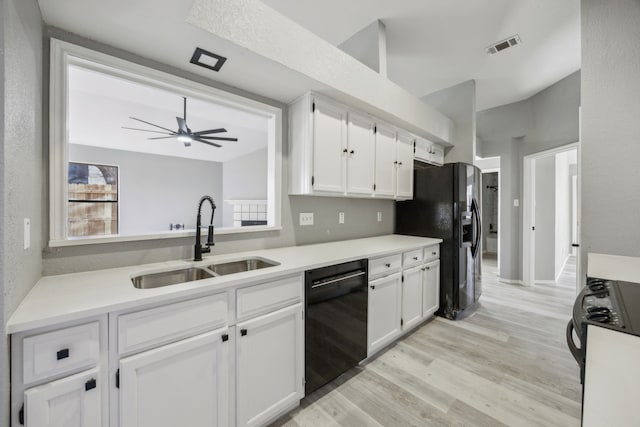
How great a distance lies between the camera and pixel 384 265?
6.79 feet

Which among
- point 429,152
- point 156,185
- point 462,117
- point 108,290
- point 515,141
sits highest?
point 462,117

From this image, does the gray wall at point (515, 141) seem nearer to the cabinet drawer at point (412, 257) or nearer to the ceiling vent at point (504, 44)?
the ceiling vent at point (504, 44)

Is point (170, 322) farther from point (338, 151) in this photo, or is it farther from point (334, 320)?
point (338, 151)

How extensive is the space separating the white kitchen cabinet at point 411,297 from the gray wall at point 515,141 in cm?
277

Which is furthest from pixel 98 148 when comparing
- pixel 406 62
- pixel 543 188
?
pixel 543 188

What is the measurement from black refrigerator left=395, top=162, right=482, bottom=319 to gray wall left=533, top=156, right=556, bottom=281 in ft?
6.37

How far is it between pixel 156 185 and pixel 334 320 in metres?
6.41

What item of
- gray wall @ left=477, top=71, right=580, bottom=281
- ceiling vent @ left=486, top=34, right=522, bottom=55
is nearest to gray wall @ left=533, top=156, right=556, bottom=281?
gray wall @ left=477, top=71, right=580, bottom=281

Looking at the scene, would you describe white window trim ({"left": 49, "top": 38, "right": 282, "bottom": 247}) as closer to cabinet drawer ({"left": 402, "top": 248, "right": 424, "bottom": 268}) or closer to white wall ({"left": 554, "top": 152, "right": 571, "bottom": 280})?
cabinet drawer ({"left": 402, "top": 248, "right": 424, "bottom": 268})

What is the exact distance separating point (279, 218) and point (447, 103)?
10.6 feet

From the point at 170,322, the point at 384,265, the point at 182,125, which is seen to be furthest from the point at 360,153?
the point at 182,125

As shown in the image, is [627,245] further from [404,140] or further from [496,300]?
[496,300]

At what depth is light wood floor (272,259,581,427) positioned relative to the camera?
4.95 ft

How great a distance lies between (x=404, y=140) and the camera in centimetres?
293
